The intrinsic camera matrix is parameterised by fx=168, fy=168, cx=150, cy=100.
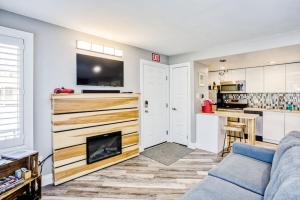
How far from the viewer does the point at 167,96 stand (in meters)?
4.63

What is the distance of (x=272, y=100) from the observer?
17.0ft

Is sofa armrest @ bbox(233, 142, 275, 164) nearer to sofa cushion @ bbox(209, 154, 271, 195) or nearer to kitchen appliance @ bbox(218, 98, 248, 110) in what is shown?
sofa cushion @ bbox(209, 154, 271, 195)

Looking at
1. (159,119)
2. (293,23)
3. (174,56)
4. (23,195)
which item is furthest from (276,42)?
(23,195)

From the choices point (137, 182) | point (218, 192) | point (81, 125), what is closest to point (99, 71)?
point (81, 125)

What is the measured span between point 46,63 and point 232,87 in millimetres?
5301

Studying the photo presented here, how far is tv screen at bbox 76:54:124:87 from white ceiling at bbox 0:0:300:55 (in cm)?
46

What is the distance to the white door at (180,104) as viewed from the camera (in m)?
4.34

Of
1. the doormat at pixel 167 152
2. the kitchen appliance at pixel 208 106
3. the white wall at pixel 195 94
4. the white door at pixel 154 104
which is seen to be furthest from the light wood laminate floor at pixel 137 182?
the kitchen appliance at pixel 208 106

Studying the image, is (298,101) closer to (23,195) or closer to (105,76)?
(105,76)

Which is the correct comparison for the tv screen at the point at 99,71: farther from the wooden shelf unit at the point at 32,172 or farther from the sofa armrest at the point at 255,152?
the sofa armrest at the point at 255,152

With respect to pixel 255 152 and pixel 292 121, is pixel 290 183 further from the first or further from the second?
pixel 292 121

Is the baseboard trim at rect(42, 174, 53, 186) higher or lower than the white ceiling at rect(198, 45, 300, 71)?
lower

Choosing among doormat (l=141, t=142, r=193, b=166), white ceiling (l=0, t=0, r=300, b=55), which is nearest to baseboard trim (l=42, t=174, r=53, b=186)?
doormat (l=141, t=142, r=193, b=166)

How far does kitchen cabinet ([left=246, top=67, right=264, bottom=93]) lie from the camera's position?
16.4 feet
